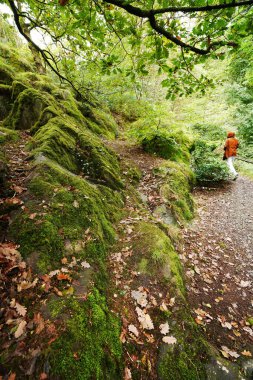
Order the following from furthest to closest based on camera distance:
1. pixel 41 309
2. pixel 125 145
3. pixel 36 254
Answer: pixel 125 145
pixel 36 254
pixel 41 309

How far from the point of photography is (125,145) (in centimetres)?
1006

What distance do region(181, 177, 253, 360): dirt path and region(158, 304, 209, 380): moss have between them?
1.60 ft

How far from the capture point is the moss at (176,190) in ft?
21.3

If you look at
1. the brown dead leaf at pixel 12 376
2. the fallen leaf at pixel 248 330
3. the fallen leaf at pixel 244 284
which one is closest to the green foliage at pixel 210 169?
the fallen leaf at pixel 244 284

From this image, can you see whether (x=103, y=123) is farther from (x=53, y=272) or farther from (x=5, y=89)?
(x=53, y=272)

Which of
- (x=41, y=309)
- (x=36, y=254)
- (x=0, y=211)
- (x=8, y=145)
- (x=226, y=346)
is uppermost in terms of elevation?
(x=8, y=145)

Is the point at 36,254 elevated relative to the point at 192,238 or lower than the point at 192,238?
elevated

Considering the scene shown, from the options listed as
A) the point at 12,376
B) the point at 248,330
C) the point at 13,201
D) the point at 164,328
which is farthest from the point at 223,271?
the point at 13,201

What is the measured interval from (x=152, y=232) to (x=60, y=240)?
6.57ft

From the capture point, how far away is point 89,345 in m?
2.30

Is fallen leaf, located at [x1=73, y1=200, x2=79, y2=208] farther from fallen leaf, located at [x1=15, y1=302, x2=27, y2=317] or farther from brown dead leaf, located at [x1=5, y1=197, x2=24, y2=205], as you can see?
fallen leaf, located at [x1=15, y1=302, x2=27, y2=317]

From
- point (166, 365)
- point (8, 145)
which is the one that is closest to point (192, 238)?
point (166, 365)

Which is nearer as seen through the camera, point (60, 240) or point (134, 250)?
point (60, 240)

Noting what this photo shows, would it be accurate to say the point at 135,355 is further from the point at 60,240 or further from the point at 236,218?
the point at 236,218
